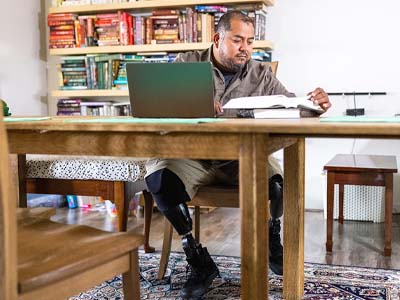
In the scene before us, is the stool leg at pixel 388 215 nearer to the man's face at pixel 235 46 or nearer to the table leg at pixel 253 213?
the man's face at pixel 235 46

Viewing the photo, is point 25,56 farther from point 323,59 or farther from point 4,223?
point 4,223

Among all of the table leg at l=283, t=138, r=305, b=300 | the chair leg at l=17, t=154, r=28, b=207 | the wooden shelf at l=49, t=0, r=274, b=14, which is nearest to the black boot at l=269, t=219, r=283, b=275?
the table leg at l=283, t=138, r=305, b=300

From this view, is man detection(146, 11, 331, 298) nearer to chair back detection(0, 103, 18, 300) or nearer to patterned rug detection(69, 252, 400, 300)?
patterned rug detection(69, 252, 400, 300)

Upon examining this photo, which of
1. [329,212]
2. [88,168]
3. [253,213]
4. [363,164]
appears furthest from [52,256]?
[363,164]

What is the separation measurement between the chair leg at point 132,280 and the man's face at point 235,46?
4.25ft

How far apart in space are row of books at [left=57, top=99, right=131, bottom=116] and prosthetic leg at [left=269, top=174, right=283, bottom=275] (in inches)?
80.8

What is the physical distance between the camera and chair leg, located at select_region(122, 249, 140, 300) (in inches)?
51.3

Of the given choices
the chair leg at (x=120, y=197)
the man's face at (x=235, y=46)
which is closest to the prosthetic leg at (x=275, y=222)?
the man's face at (x=235, y=46)

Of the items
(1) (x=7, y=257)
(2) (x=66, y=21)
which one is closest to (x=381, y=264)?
(1) (x=7, y=257)

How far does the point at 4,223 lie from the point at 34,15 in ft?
12.1

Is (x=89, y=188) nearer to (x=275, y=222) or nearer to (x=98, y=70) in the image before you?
(x=275, y=222)

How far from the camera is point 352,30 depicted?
3.79 meters

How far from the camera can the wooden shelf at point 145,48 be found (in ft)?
12.3

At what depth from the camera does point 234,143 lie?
1.29m
